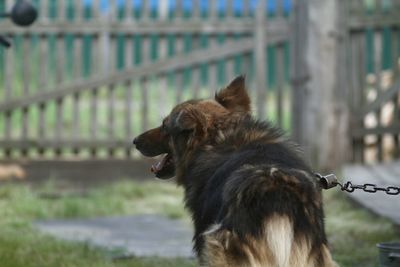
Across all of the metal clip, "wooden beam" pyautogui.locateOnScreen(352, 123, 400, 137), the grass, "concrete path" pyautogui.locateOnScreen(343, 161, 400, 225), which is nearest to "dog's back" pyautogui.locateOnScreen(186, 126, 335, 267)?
the metal clip

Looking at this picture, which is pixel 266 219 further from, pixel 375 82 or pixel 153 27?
pixel 153 27

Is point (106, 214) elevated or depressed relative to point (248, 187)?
depressed

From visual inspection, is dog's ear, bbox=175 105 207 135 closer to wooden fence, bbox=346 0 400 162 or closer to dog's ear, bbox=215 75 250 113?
dog's ear, bbox=215 75 250 113

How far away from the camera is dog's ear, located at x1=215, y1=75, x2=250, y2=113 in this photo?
5129 mm

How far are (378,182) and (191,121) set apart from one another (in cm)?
456

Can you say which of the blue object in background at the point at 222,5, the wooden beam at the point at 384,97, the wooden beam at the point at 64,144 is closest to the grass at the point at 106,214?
the wooden beam at the point at 64,144

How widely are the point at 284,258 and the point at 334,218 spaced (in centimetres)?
397

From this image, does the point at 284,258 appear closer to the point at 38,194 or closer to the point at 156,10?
the point at 38,194

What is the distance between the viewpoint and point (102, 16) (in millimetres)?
10797

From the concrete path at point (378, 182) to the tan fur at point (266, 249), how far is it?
2878 mm

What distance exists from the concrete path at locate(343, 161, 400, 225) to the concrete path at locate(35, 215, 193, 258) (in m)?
1.53

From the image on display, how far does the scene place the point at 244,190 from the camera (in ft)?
13.4

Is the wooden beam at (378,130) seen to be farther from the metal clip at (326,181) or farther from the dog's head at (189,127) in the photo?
the metal clip at (326,181)

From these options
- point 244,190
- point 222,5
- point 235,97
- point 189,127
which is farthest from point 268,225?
point 222,5
